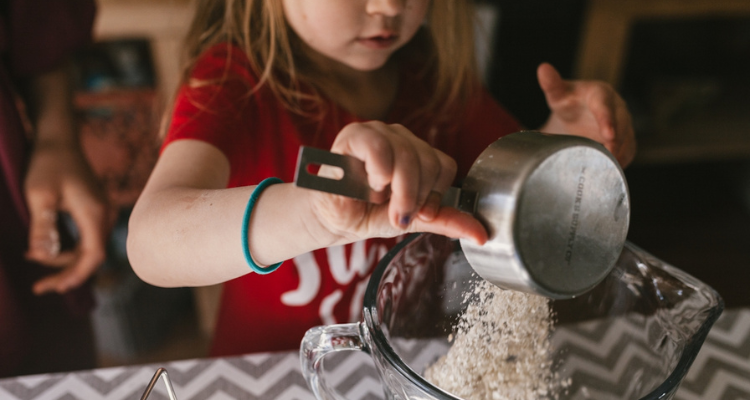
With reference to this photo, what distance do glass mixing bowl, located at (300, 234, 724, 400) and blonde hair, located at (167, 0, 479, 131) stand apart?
0.84 ft

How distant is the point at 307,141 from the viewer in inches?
25.8

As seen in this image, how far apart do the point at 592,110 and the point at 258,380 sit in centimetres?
42

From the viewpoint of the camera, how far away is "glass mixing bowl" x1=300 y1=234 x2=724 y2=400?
0.45 meters

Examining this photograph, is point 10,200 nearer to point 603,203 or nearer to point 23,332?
point 23,332

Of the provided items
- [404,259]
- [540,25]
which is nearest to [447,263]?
[404,259]

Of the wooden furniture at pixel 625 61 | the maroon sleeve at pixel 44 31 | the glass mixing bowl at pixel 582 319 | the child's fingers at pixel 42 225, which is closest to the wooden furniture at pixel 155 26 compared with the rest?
the maroon sleeve at pixel 44 31

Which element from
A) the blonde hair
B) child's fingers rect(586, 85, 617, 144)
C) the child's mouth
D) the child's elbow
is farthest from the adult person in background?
child's fingers rect(586, 85, 617, 144)

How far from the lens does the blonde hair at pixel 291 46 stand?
0.61m

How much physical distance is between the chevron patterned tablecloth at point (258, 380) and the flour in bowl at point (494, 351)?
9 cm

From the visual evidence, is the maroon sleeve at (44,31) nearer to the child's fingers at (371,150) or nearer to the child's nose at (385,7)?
the child's nose at (385,7)

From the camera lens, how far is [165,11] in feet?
3.37

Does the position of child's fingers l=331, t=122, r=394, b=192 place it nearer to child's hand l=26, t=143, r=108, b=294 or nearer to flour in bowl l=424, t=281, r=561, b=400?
flour in bowl l=424, t=281, r=561, b=400

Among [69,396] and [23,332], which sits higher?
[69,396]

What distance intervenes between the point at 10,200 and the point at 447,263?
0.58 metres
